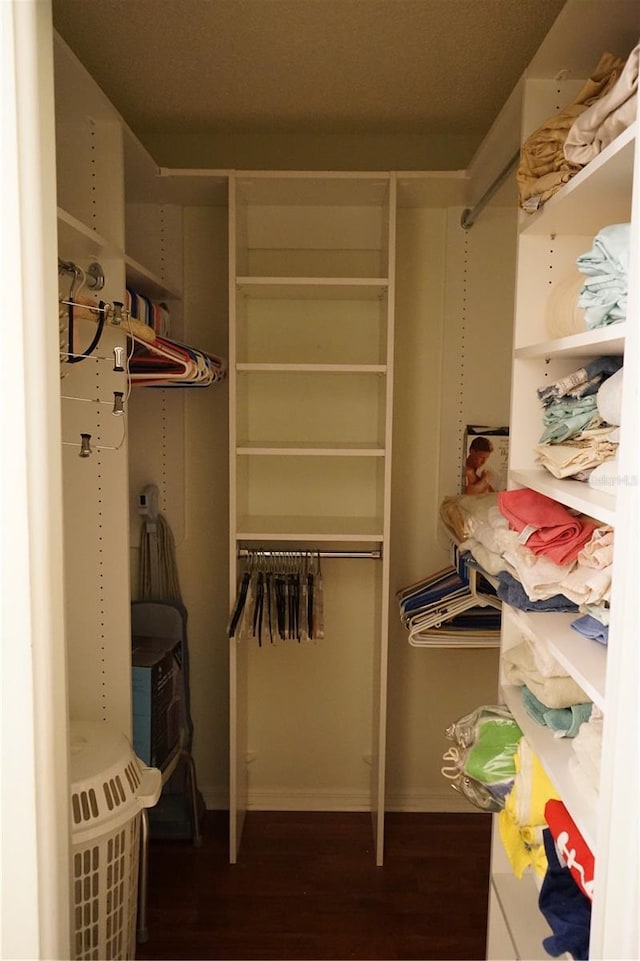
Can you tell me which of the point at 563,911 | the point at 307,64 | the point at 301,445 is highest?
the point at 307,64

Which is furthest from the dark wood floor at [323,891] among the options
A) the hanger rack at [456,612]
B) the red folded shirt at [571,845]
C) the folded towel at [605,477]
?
the folded towel at [605,477]

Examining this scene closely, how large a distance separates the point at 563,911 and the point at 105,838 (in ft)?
3.46

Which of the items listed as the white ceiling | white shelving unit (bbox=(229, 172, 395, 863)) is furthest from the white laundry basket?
the white ceiling

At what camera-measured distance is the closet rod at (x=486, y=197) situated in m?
1.89

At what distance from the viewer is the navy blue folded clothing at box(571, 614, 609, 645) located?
115cm

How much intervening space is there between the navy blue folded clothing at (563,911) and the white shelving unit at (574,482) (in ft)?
0.53

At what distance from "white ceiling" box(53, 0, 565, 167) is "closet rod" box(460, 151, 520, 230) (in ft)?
0.66

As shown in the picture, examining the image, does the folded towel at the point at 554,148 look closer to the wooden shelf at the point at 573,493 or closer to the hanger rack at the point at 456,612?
the wooden shelf at the point at 573,493

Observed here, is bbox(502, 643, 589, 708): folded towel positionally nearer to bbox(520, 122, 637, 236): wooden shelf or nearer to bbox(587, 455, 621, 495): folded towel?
bbox(587, 455, 621, 495): folded towel

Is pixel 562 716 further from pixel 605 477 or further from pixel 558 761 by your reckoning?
pixel 605 477

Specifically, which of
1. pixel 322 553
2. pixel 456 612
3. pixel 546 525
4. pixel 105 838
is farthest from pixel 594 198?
pixel 105 838

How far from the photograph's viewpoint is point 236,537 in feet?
7.82

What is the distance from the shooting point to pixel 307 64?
1943 mm

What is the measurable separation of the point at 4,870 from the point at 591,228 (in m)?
1.51
